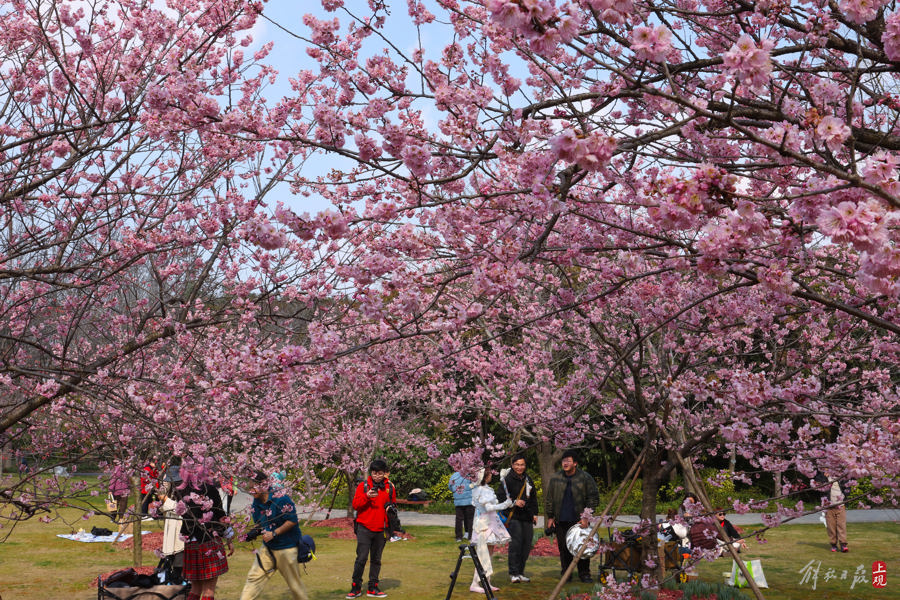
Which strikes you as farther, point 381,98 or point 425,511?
point 425,511

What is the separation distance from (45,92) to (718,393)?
5.55m

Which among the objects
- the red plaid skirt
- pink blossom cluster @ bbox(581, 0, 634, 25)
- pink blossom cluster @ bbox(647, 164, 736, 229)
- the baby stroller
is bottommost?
the baby stroller

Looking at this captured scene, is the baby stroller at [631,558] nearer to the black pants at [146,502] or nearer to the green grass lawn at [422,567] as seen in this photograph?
the green grass lawn at [422,567]

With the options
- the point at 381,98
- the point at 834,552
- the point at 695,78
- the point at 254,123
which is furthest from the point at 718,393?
the point at 834,552

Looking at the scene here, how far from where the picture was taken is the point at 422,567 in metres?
11.6

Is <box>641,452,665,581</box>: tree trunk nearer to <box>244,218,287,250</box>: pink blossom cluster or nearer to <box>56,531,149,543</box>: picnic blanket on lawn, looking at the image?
<box>244,218,287,250</box>: pink blossom cluster

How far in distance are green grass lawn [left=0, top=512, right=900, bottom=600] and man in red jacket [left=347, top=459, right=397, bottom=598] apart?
358 millimetres

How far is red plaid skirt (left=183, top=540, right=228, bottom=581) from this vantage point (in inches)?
301

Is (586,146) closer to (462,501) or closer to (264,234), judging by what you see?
(264,234)

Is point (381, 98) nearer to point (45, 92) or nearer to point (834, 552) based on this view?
point (45, 92)

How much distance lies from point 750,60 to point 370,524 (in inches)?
309

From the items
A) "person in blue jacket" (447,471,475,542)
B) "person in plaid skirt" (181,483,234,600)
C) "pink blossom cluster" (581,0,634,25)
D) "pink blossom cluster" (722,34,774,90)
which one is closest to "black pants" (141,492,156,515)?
"person in plaid skirt" (181,483,234,600)

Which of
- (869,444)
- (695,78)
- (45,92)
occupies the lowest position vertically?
(869,444)

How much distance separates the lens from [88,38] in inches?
211
